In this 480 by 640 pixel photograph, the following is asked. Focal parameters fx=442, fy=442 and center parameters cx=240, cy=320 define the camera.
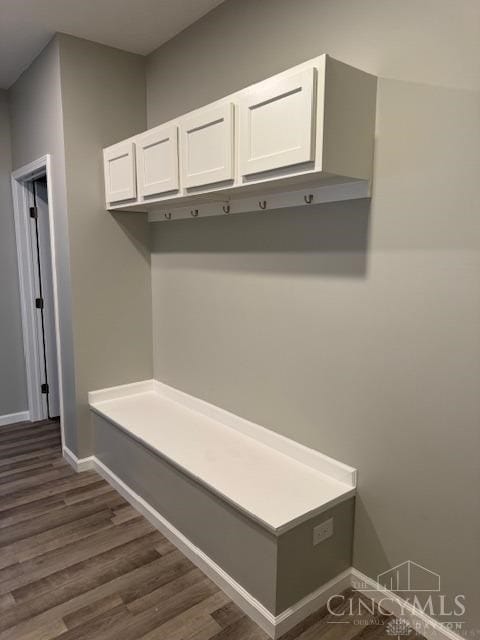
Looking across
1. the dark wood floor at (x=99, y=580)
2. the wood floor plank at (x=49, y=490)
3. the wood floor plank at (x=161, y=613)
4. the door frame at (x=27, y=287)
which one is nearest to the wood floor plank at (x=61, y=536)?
the dark wood floor at (x=99, y=580)

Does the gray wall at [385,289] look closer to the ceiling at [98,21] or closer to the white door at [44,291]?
the ceiling at [98,21]

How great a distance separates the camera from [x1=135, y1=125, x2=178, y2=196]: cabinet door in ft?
7.43

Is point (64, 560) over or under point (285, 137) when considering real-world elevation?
under

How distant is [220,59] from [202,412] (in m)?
2.04

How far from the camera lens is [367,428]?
1.87 m

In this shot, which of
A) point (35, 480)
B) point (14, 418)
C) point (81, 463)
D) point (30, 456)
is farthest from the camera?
point (14, 418)

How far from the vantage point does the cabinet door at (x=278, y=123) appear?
1.58 m

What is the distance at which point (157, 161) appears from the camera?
2389 mm

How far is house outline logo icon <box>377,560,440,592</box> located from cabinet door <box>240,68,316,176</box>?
1638mm

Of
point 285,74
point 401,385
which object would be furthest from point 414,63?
point 401,385

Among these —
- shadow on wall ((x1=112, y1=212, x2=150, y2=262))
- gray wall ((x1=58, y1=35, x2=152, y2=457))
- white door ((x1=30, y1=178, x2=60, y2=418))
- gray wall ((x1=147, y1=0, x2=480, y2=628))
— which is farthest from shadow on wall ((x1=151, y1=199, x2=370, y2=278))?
white door ((x1=30, y1=178, x2=60, y2=418))

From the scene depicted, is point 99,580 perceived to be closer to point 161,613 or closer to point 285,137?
point 161,613

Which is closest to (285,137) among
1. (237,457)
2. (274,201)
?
(274,201)

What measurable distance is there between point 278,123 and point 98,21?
1595 millimetres
